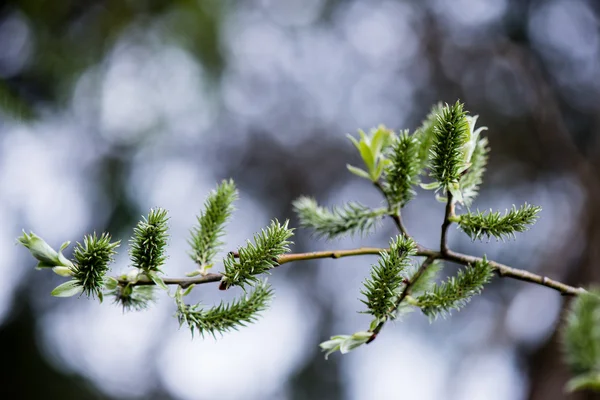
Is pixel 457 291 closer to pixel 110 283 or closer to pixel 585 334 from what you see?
pixel 585 334

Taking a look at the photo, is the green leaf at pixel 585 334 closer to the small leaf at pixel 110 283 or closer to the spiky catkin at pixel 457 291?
the spiky catkin at pixel 457 291

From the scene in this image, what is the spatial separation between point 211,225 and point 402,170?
17 cm

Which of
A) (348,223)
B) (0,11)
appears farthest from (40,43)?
(348,223)

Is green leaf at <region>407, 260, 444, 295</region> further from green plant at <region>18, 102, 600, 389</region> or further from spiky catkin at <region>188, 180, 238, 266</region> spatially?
spiky catkin at <region>188, 180, 238, 266</region>

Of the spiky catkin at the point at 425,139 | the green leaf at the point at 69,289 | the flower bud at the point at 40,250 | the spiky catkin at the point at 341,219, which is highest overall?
the spiky catkin at the point at 425,139

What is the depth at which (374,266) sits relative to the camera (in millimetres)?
372

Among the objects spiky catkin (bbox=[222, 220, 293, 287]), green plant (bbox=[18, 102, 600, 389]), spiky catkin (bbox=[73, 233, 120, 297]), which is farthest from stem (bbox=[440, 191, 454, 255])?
spiky catkin (bbox=[73, 233, 120, 297])

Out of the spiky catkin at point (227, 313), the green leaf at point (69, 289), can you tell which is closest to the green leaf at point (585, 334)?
the spiky catkin at point (227, 313)

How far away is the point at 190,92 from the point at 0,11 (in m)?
0.87

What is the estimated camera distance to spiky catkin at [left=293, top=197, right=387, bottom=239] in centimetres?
48

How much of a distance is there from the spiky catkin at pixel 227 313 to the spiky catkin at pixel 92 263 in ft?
0.20

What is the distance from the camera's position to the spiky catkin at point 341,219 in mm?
483

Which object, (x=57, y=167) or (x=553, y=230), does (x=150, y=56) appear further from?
(x=553, y=230)

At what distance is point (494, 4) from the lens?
2326 millimetres
